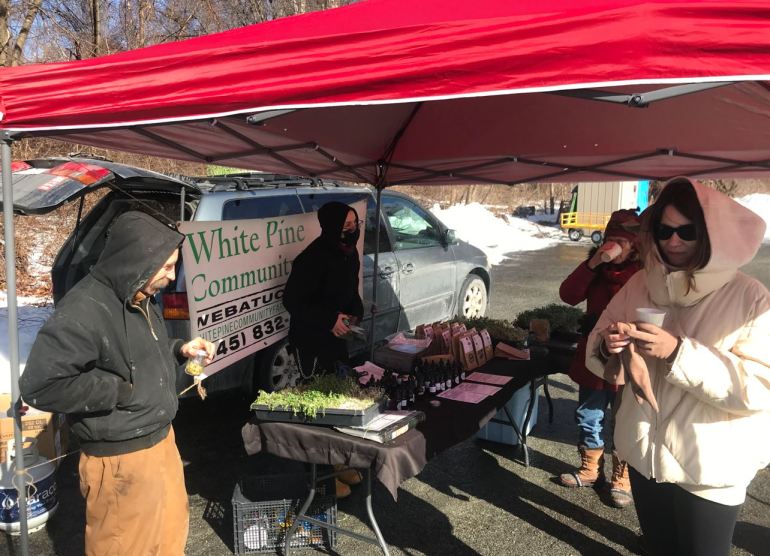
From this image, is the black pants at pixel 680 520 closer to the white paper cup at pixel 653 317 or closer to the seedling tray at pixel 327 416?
the white paper cup at pixel 653 317

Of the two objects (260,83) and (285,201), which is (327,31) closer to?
A: (260,83)

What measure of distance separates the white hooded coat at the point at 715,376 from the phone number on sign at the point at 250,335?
2.59 metres

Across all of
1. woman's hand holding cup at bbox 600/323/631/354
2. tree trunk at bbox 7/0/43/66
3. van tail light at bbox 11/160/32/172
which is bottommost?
woman's hand holding cup at bbox 600/323/631/354

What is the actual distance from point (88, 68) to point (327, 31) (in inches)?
36.4

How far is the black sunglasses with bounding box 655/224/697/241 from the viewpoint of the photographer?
6.40 ft

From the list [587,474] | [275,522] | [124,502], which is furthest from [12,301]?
[587,474]

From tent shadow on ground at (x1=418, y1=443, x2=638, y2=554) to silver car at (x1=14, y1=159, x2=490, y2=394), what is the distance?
142cm

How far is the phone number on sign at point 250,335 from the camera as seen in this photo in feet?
12.5

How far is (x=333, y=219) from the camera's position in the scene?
3879mm

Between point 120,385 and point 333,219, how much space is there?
2023mm

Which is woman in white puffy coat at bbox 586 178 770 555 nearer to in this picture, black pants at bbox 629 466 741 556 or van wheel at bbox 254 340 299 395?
black pants at bbox 629 466 741 556

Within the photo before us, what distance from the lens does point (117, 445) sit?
2201mm

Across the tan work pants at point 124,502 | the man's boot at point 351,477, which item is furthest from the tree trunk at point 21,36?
the tan work pants at point 124,502

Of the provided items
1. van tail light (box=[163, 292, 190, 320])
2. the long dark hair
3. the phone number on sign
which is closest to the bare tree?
van tail light (box=[163, 292, 190, 320])
